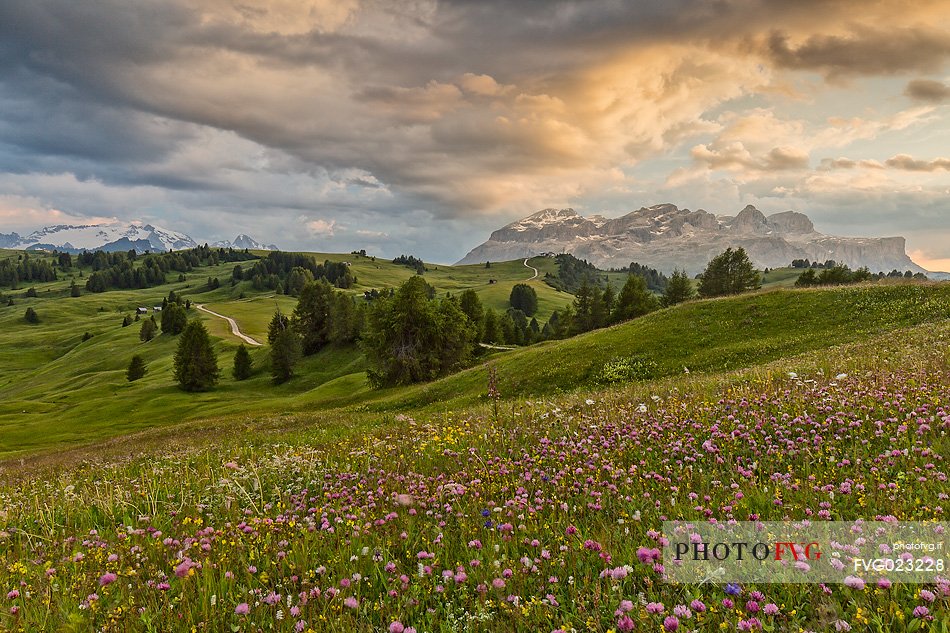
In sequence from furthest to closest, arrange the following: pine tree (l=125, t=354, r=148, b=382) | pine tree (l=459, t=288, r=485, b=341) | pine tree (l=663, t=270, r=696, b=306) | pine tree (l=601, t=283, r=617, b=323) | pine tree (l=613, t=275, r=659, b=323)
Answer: pine tree (l=125, t=354, r=148, b=382), pine tree (l=601, t=283, r=617, b=323), pine tree (l=663, t=270, r=696, b=306), pine tree (l=613, t=275, r=659, b=323), pine tree (l=459, t=288, r=485, b=341)

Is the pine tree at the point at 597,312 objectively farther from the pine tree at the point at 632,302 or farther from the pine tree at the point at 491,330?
the pine tree at the point at 491,330

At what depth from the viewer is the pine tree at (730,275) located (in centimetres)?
9644

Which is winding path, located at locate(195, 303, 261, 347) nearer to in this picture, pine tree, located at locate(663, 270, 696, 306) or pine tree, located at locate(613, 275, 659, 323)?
pine tree, located at locate(613, 275, 659, 323)

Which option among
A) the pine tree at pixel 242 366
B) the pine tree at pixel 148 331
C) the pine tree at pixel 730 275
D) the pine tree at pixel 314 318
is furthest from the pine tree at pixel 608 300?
the pine tree at pixel 148 331

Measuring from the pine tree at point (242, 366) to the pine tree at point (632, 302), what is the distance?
76462mm

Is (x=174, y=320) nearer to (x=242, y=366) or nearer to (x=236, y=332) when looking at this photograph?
(x=236, y=332)

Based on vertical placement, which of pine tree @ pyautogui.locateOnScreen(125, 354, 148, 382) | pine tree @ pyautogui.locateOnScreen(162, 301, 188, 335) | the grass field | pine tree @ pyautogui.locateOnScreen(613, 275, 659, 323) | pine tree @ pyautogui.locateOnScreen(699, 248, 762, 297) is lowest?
pine tree @ pyautogui.locateOnScreen(125, 354, 148, 382)

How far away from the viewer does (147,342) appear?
490 ft

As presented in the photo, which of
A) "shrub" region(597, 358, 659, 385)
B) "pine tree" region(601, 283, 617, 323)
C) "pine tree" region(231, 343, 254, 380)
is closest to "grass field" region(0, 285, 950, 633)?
"shrub" region(597, 358, 659, 385)

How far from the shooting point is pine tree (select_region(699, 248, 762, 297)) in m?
96.4

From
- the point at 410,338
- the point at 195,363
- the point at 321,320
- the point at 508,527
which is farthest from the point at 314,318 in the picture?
the point at 508,527

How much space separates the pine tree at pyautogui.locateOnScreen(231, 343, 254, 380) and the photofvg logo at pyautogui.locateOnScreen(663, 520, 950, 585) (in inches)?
4164

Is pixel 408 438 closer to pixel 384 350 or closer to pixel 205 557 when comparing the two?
pixel 205 557

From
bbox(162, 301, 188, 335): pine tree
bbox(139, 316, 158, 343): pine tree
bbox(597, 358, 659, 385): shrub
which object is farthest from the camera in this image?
bbox(139, 316, 158, 343): pine tree
